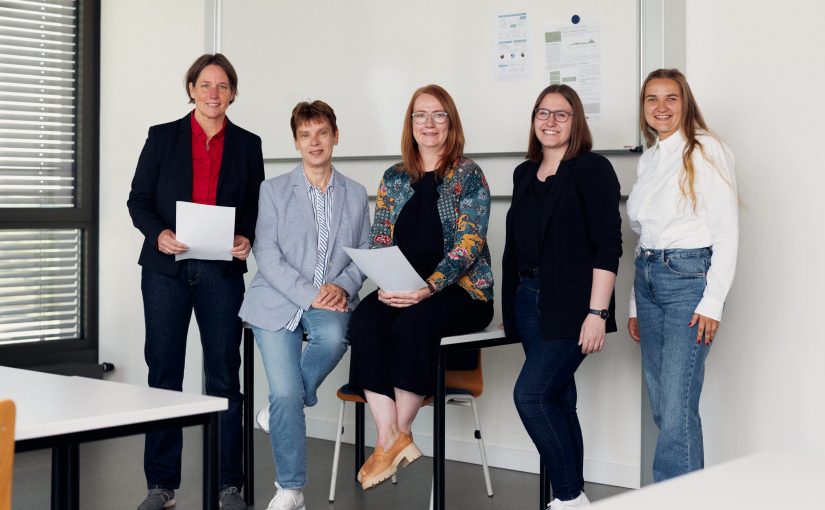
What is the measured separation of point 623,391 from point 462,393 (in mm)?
759

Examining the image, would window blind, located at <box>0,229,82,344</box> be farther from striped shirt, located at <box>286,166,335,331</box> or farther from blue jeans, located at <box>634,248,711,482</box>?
blue jeans, located at <box>634,248,711,482</box>

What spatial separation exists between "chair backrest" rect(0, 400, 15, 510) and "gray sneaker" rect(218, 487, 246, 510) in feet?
6.17

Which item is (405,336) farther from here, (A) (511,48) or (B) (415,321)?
(A) (511,48)

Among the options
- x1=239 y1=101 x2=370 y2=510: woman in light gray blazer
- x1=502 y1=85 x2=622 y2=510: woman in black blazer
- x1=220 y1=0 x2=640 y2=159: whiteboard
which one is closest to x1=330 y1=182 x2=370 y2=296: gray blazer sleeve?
x1=239 y1=101 x2=370 y2=510: woman in light gray blazer

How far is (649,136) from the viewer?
126 inches

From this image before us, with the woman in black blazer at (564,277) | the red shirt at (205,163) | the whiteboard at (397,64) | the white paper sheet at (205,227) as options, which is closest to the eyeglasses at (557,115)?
the woman in black blazer at (564,277)

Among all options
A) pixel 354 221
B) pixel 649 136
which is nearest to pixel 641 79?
pixel 649 136

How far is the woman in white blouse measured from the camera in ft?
9.41

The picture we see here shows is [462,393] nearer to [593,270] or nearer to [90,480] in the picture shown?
[593,270]

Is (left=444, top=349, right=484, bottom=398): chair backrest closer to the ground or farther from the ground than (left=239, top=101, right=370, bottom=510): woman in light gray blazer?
closer to the ground

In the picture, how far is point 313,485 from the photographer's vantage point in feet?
12.8

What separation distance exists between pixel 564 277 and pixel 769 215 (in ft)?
2.80

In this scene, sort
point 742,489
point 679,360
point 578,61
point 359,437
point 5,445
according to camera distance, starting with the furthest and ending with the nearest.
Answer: point 359,437 < point 578,61 < point 679,360 < point 5,445 < point 742,489

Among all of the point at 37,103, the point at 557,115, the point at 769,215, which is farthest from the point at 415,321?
the point at 37,103
